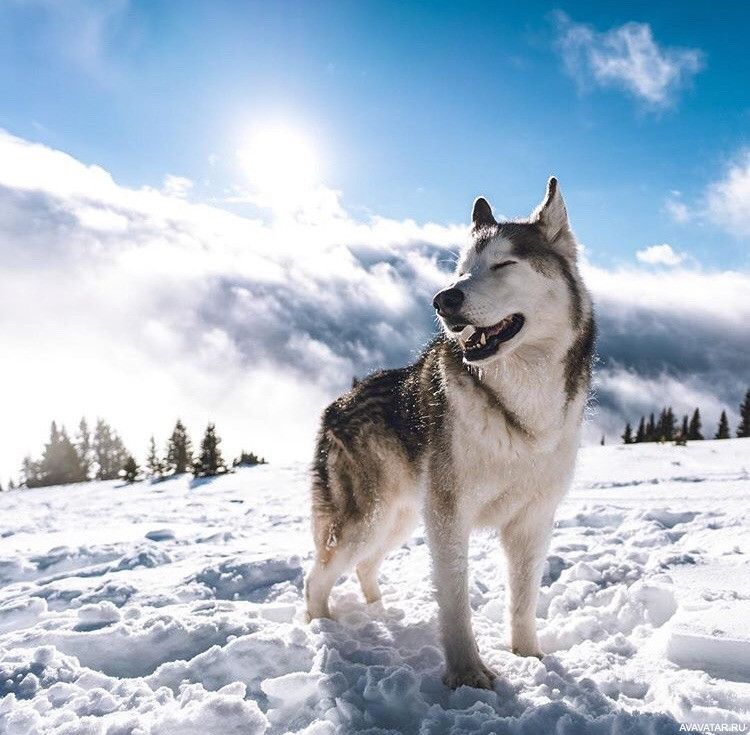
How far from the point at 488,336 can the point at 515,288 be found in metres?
0.33

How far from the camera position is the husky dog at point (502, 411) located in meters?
3.04

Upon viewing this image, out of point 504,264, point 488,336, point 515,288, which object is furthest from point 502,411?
point 504,264

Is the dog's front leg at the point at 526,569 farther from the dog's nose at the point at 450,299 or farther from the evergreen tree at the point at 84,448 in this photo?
the evergreen tree at the point at 84,448

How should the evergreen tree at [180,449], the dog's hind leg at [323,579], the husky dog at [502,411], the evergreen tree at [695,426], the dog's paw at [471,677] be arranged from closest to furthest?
the dog's paw at [471,677] < the husky dog at [502,411] < the dog's hind leg at [323,579] < the evergreen tree at [180,449] < the evergreen tree at [695,426]

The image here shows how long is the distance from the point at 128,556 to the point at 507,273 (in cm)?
570

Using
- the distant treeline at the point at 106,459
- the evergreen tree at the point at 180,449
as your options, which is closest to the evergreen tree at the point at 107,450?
the distant treeline at the point at 106,459

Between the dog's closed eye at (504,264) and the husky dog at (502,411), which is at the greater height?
the dog's closed eye at (504,264)

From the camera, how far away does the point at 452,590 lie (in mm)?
3145

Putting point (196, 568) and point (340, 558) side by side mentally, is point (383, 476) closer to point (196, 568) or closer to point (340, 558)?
point (340, 558)

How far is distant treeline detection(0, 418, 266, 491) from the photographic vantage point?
31.0 meters

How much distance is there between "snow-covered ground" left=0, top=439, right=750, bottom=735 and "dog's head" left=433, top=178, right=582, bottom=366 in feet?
6.02

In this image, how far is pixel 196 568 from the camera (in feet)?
18.7

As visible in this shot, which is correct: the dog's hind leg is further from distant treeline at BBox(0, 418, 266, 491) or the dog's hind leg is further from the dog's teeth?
distant treeline at BBox(0, 418, 266, 491)

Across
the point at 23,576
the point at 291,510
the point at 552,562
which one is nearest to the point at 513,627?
the point at 552,562
